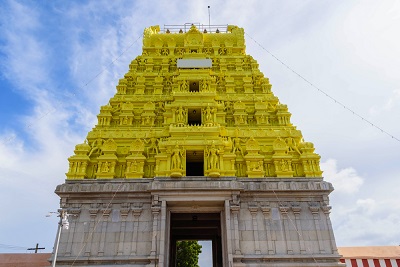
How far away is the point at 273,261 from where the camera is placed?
66.2 ft

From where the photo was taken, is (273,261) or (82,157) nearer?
(273,261)

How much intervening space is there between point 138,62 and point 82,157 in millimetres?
13042

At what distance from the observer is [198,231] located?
30.2m

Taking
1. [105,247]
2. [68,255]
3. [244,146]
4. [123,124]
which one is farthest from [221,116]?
[68,255]

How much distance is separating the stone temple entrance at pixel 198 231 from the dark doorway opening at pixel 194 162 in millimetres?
3924

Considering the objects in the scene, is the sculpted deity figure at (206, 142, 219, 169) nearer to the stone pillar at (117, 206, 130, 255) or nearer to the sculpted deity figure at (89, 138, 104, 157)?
the stone pillar at (117, 206, 130, 255)

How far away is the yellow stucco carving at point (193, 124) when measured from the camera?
77.8 ft

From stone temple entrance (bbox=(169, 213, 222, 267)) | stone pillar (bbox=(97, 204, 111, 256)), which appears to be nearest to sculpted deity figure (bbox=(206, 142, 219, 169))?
stone temple entrance (bbox=(169, 213, 222, 267))

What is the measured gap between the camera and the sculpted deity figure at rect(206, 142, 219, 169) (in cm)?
2314

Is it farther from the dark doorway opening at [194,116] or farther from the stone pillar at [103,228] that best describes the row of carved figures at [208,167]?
the dark doorway opening at [194,116]

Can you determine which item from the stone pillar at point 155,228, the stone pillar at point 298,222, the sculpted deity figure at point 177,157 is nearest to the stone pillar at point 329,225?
the stone pillar at point 298,222

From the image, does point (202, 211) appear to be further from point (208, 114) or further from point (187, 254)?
point (187, 254)

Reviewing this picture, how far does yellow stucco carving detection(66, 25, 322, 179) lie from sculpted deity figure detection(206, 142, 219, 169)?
75mm

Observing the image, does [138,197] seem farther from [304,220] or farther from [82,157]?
[304,220]
